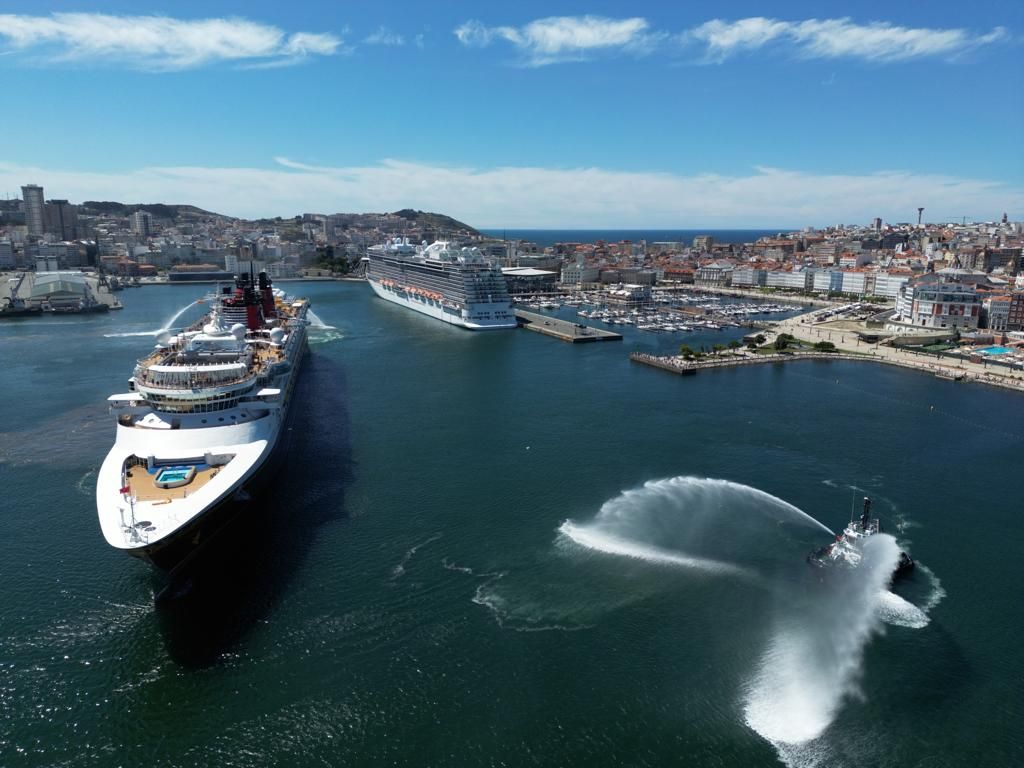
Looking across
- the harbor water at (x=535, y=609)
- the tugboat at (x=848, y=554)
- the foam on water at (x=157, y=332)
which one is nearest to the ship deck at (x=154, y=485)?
the harbor water at (x=535, y=609)

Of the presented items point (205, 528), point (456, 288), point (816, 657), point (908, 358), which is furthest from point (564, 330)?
point (816, 657)

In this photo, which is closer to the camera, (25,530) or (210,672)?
(210,672)

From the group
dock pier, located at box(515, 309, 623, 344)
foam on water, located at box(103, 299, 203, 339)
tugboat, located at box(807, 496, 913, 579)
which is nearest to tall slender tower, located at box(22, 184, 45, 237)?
foam on water, located at box(103, 299, 203, 339)

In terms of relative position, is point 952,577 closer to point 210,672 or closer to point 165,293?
point 210,672

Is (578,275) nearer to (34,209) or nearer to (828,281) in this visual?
(828,281)

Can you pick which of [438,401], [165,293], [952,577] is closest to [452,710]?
[952,577]

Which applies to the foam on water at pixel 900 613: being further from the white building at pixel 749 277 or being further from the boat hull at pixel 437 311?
the white building at pixel 749 277
